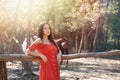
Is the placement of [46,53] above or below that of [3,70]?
above

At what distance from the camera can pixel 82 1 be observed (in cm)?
3141

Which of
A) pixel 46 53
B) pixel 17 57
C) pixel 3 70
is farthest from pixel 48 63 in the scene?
pixel 3 70

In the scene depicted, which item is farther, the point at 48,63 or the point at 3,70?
the point at 3,70

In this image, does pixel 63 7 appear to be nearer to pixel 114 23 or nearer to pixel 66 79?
pixel 114 23

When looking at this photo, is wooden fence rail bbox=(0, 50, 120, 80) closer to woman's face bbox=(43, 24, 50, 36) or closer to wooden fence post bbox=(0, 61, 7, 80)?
wooden fence post bbox=(0, 61, 7, 80)

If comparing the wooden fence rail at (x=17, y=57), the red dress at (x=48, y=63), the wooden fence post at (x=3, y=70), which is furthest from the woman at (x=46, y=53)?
the wooden fence post at (x=3, y=70)

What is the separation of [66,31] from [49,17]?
4584 millimetres

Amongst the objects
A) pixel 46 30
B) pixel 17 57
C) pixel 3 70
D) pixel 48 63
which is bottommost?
pixel 3 70

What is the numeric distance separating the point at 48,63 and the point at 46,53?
0.58ft

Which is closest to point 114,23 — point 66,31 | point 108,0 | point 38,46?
point 108,0

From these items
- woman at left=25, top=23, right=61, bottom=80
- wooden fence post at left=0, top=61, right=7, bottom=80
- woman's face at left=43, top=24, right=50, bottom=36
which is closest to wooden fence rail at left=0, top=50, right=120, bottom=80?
wooden fence post at left=0, top=61, right=7, bottom=80

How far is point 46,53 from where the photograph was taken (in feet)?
19.0

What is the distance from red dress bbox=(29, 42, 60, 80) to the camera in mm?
5766

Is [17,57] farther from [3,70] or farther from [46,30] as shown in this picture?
[46,30]
